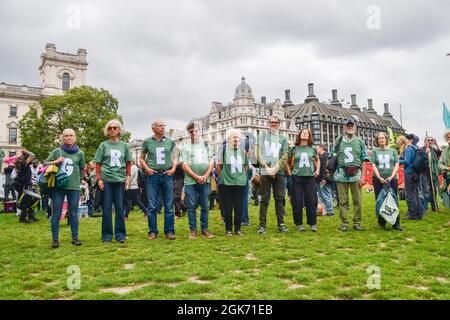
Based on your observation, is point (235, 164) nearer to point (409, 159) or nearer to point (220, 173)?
point (220, 173)

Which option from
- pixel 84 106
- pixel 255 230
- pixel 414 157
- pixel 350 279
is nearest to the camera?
pixel 350 279

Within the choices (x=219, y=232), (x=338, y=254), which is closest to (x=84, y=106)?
(x=219, y=232)

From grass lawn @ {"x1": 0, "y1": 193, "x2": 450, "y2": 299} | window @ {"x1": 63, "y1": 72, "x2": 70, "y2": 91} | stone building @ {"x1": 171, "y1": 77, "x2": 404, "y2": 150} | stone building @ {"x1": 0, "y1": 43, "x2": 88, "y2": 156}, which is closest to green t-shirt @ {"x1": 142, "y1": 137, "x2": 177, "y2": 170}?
grass lawn @ {"x1": 0, "y1": 193, "x2": 450, "y2": 299}

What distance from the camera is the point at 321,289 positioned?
421 centimetres

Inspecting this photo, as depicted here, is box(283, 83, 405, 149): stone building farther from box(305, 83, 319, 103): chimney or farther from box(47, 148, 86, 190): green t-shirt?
box(47, 148, 86, 190): green t-shirt

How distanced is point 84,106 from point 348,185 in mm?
40960

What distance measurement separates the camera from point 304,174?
27.4 ft

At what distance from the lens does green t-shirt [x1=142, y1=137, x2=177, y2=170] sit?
7752 mm

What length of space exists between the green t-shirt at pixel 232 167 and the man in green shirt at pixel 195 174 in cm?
28

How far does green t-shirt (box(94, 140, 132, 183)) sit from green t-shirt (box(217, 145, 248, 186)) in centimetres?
193

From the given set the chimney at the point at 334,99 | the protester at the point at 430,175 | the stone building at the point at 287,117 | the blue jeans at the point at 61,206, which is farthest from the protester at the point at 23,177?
the chimney at the point at 334,99

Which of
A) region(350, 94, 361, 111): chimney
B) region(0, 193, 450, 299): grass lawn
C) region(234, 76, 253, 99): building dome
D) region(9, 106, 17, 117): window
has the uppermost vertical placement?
region(350, 94, 361, 111): chimney

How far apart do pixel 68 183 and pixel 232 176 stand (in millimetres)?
3099
